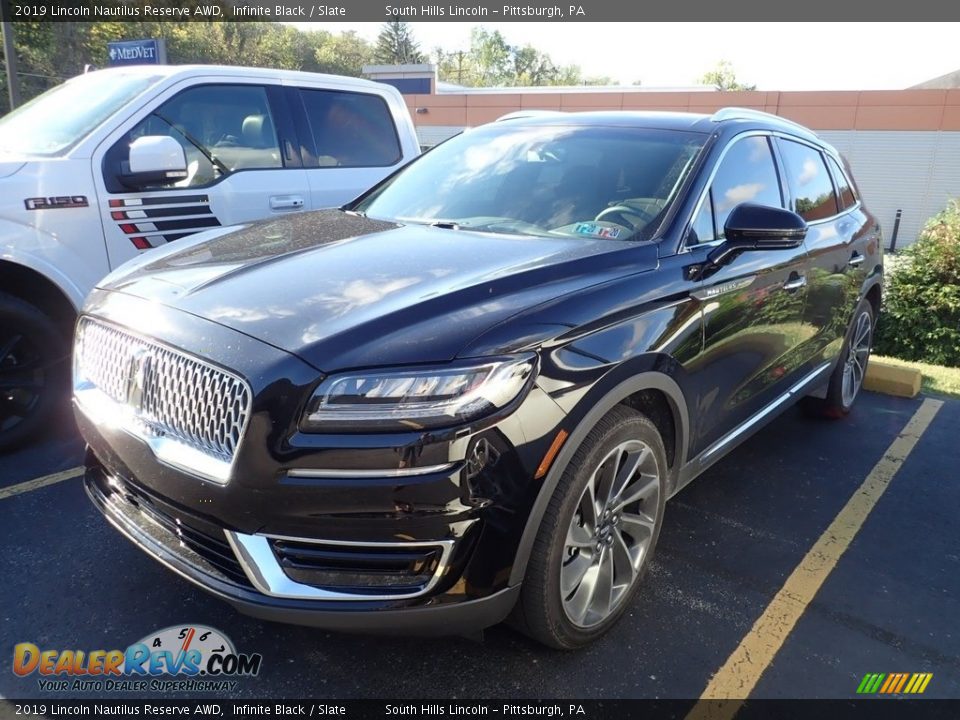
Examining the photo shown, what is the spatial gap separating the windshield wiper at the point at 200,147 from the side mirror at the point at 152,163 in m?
0.36

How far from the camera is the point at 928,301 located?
7.51 m

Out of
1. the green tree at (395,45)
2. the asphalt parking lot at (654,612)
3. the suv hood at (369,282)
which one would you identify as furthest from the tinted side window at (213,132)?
the green tree at (395,45)

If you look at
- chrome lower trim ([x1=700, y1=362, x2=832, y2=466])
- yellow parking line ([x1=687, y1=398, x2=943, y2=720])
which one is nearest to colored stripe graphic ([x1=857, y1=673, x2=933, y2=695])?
yellow parking line ([x1=687, y1=398, x2=943, y2=720])

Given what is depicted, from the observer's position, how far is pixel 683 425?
2.76m

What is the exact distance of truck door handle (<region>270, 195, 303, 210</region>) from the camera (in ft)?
15.7

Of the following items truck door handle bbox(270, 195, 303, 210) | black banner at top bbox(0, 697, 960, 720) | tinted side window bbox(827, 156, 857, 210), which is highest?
tinted side window bbox(827, 156, 857, 210)

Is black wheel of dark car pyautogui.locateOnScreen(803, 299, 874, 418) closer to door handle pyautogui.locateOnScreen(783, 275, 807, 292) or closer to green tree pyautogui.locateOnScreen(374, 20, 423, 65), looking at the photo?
door handle pyautogui.locateOnScreen(783, 275, 807, 292)

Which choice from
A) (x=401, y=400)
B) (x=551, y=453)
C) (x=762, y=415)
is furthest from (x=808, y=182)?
(x=401, y=400)

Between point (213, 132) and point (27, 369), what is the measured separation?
185 cm

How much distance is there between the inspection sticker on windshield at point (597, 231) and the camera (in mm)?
2852

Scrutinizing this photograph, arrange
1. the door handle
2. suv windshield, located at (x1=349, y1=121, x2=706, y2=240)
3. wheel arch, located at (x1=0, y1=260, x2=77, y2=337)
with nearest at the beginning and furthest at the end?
1. suv windshield, located at (x1=349, y1=121, x2=706, y2=240)
2. the door handle
3. wheel arch, located at (x1=0, y1=260, x2=77, y2=337)

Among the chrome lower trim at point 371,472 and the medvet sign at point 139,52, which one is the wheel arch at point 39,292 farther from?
the medvet sign at point 139,52

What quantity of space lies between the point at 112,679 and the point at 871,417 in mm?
5013

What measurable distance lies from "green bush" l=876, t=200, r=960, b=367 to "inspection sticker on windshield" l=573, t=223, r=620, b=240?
20.4 feet
